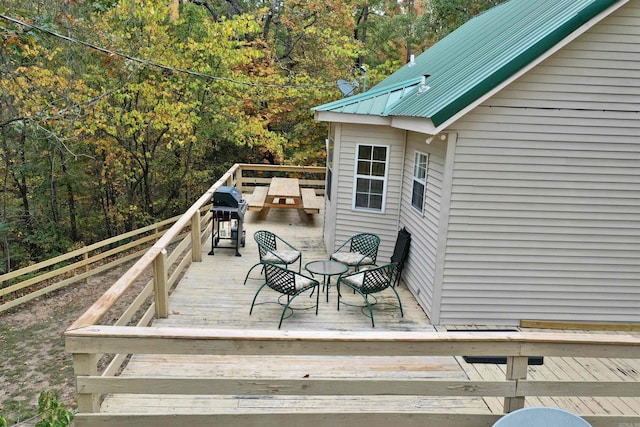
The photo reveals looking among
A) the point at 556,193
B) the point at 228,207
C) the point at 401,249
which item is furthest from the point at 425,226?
the point at 228,207

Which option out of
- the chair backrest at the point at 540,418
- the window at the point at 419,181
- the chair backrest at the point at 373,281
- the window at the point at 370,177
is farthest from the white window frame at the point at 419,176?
the chair backrest at the point at 540,418

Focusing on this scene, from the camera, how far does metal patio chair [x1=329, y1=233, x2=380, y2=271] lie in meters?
7.13

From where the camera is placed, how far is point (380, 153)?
7.98 meters

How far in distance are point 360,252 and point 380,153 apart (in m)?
1.77

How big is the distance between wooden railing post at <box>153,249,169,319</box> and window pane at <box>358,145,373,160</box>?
13.3 feet

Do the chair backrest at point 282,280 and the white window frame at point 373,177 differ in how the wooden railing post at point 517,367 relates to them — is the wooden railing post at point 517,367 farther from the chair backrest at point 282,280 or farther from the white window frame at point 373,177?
the white window frame at point 373,177

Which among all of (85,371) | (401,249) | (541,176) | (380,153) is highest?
(380,153)

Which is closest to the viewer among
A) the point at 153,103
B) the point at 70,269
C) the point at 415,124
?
the point at 415,124

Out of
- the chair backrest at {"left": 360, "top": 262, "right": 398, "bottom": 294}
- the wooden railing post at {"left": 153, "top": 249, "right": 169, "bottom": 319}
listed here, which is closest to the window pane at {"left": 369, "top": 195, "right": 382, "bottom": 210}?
the chair backrest at {"left": 360, "top": 262, "right": 398, "bottom": 294}

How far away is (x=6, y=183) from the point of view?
46.6 feet

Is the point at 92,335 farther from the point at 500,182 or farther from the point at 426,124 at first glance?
the point at 500,182

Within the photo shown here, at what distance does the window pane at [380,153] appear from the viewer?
7.96 metres

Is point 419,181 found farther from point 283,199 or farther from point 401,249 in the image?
point 283,199

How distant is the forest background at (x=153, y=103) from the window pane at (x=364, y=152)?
137 inches
